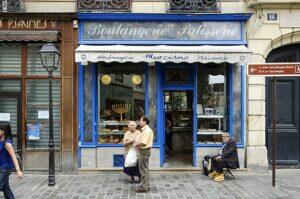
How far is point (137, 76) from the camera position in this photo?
1193 centimetres

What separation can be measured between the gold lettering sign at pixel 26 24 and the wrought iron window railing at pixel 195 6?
3.51 metres

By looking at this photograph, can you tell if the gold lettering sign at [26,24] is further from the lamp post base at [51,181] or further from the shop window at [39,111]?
the lamp post base at [51,181]

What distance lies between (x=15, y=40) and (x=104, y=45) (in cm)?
245

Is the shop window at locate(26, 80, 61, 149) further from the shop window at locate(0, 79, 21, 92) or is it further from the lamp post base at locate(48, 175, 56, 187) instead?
the lamp post base at locate(48, 175, 56, 187)

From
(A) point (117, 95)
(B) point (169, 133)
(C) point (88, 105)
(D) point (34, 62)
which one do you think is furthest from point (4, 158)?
(B) point (169, 133)

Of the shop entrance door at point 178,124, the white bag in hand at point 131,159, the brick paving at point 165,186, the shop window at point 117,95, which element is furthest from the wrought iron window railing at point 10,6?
the shop entrance door at point 178,124

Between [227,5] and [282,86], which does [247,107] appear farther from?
[227,5]

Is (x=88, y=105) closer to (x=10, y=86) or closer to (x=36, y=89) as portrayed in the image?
(x=36, y=89)

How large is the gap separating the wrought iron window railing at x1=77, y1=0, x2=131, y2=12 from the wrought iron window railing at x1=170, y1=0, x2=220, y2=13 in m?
1.34

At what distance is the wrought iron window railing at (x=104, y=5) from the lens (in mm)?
11625

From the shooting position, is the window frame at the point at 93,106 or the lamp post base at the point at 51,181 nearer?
the lamp post base at the point at 51,181

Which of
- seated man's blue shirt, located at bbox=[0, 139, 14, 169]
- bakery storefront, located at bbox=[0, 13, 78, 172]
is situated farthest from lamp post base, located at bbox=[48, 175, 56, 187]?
seated man's blue shirt, located at bbox=[0, 139, 14, 169]

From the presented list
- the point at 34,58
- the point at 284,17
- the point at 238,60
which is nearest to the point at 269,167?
the point at 238,60

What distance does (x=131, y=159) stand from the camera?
1010cm
